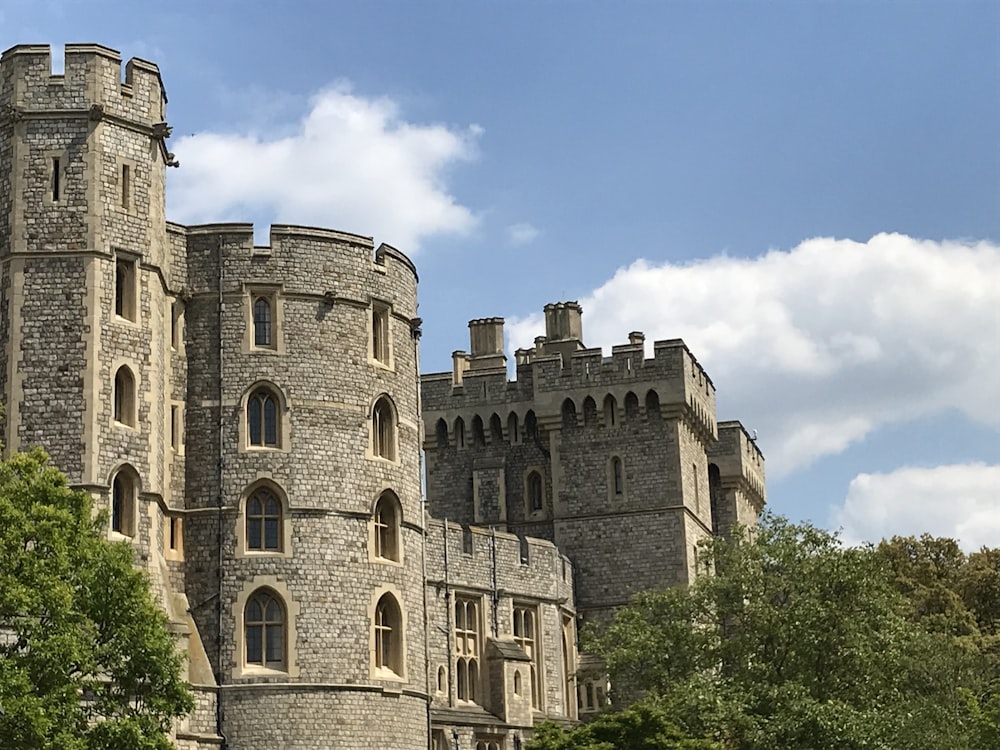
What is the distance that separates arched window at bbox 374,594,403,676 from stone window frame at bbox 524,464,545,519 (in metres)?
16.4

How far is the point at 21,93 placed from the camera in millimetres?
37344

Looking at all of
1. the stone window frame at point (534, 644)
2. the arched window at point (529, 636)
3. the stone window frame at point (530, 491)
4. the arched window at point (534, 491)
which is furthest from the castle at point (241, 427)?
the arched window at point (534, 491)

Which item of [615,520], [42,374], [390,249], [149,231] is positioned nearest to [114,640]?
[42,374]

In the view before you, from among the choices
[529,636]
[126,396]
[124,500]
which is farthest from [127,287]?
[529,636]

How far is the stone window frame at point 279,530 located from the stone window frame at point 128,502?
11.4 ft

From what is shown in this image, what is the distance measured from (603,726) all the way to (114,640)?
11864mm

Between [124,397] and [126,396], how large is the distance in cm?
5

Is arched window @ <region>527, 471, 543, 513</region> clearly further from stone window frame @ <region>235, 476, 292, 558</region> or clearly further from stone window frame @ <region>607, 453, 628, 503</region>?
stone window frame @ <region>235, 476, 292, 558</region>

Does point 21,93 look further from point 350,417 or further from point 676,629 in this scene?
point 676,629

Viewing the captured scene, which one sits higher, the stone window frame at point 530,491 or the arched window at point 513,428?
the arched window at point 513,428

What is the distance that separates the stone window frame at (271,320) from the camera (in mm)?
40500

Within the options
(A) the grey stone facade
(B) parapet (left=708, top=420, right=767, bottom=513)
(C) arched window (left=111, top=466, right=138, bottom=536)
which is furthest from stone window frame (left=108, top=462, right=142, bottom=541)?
(B) parapet (left=708, top=420, right=767, bottom=513)

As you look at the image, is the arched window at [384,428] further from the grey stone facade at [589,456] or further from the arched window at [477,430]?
the arched window at [477,430]

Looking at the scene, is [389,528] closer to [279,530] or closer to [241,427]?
[279,530]
